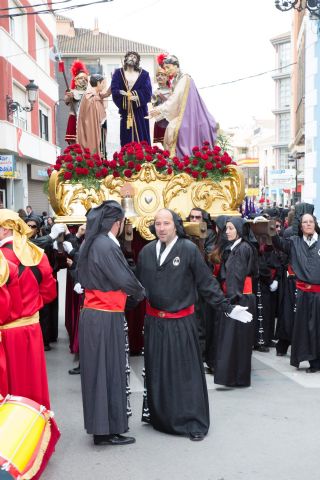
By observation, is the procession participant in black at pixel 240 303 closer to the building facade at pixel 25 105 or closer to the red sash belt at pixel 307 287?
the red sash belt at pixel 307 287

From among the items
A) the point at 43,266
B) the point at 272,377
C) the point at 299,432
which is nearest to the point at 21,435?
the point at 43,266

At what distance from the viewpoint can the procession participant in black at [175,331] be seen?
4.90 m

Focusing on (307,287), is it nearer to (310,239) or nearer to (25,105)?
(310,239)

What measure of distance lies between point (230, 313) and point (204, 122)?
10.9ft

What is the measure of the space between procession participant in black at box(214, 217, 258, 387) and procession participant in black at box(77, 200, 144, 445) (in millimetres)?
1881

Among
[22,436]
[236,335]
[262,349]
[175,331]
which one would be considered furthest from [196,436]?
[262,349]

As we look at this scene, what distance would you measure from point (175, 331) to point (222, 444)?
957 millimetres

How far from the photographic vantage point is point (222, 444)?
4707 millimetres

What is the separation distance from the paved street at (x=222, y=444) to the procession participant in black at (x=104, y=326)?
26cm

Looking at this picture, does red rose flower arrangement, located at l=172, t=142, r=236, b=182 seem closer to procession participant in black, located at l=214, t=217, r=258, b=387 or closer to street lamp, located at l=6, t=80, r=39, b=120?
procession participant in black, located at l=214, t=217, r=258, b=387

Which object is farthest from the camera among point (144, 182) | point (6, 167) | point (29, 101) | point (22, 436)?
point (29, 101)

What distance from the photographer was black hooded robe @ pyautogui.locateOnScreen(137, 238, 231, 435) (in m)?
4.90

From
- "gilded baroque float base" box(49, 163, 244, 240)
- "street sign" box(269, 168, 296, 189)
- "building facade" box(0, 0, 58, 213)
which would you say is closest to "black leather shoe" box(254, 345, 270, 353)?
"gilded baroque float base" box(49, 163, 244, 240)

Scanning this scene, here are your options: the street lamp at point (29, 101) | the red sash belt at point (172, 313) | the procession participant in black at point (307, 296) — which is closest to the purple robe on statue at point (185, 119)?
the procession participant in black at point (307, 296)
